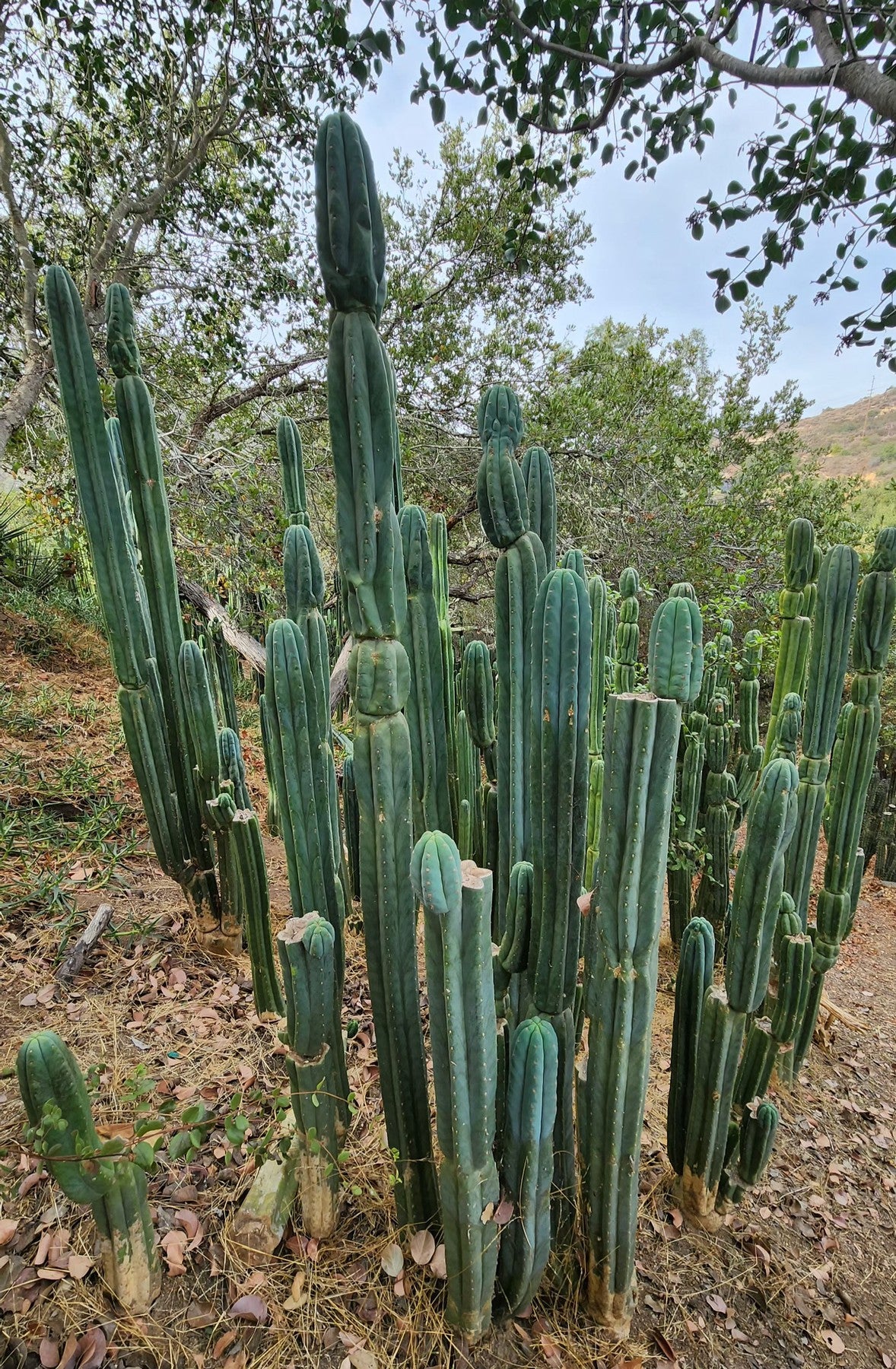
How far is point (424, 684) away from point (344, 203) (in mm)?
1328

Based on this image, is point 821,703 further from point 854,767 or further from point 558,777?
point 558,777

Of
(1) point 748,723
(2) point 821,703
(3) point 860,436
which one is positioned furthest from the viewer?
(3) point 860,436

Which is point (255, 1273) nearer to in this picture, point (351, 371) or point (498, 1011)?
point (498, 1011)

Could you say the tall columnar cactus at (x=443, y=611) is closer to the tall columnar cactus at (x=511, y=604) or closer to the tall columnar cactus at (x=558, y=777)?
the tall columnar cactus at (x=511, y=604)

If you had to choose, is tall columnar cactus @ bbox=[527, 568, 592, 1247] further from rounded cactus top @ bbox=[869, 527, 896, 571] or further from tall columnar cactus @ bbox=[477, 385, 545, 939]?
rounded cactus top @ bbox=[869, 527, 896, 571]

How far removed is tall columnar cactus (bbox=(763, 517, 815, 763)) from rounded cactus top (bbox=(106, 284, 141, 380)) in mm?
3254

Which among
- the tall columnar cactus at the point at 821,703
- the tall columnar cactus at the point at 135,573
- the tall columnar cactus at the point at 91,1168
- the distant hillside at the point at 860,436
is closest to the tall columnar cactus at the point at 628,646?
the tall columnar cactus at the point at 821,703

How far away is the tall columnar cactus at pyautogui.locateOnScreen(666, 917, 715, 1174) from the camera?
6.68ft

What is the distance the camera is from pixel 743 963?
1929mm

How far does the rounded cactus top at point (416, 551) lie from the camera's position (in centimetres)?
205

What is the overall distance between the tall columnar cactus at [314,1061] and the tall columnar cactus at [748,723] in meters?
3.77

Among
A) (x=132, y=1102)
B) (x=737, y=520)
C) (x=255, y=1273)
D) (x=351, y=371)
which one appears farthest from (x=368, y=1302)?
(x=737, y=520)

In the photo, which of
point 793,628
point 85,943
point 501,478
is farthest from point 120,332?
point 793,628

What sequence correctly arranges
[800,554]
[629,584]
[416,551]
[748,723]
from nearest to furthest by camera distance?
[416,551] < [800,554] < [629,584] < [748,723]
